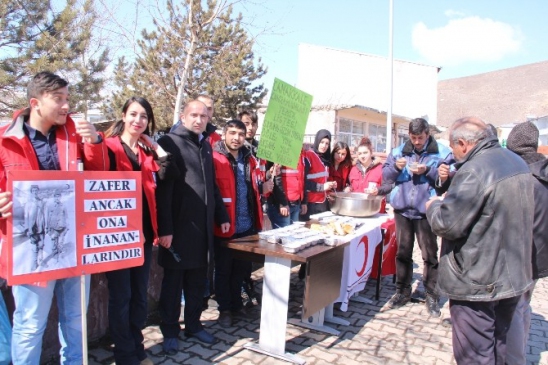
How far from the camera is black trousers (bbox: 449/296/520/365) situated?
2527 mm

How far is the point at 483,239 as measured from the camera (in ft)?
8.07

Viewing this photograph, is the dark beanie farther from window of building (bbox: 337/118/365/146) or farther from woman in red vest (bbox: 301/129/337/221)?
window of building (bbox: 337/118/365/146)

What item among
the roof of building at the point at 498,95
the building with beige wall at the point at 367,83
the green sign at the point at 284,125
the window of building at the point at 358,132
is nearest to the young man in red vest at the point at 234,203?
the green sign at the point at 284,125

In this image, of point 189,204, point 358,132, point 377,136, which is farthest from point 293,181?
point 377,136

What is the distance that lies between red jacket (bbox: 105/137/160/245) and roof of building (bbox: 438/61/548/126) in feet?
250

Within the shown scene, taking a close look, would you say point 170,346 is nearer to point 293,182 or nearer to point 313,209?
point 293,182

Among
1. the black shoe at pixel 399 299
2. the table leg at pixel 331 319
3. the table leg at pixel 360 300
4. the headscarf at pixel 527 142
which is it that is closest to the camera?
the headscarf at pixel 527 142

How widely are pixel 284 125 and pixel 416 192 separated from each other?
1.63 meters

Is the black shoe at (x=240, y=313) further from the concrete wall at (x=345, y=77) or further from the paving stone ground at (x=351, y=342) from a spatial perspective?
the concrete wall at (x=345, y=77)

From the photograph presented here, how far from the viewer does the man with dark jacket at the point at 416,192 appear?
14.5 ft

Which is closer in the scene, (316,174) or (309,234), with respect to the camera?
(309,234)

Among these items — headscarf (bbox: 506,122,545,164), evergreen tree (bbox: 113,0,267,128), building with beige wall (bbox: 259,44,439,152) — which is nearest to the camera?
headscarf (bbox: 506,122,545,164)

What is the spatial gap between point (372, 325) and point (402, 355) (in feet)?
2.16

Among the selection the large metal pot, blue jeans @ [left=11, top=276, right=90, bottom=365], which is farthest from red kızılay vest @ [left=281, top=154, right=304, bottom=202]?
blue jeans @ [left=11, top=276, right=90, bottom=365]
